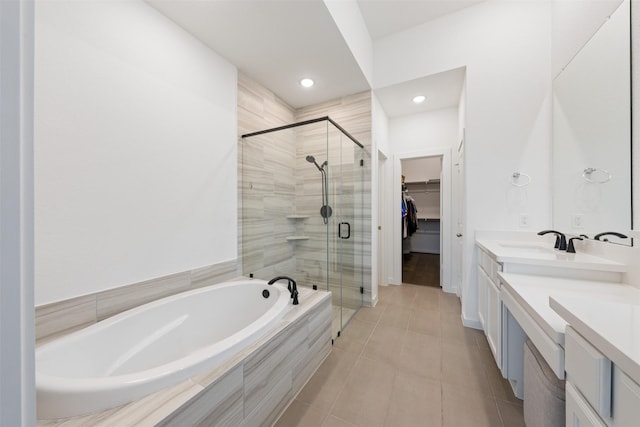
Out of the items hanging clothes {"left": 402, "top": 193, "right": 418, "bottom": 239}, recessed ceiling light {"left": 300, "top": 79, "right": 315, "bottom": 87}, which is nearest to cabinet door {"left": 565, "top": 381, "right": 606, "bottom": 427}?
recessed ceiling light {"left": 300, "top": 79, "right": 315, "bottom": 87}

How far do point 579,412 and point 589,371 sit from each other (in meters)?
0.17

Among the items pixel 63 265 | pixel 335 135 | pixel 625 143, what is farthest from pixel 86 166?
pixel 625 143

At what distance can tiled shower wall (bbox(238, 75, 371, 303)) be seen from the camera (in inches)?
97.8

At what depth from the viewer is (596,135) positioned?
1.63m

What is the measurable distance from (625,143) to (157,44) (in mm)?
3077

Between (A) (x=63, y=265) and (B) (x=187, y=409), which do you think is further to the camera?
(A) (x=63, y=265)

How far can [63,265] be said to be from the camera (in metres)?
1.29

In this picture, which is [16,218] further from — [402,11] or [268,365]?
[402,11]

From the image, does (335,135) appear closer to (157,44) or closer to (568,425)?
(157,44)

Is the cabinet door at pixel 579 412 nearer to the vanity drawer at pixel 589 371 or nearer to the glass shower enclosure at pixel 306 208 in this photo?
the vanity drawer at pixel 589 371

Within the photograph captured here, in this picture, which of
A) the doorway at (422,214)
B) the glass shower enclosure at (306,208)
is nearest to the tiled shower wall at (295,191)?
the glass shower enclosure at (306,208)

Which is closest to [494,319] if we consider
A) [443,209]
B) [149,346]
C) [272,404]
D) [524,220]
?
[524,220]

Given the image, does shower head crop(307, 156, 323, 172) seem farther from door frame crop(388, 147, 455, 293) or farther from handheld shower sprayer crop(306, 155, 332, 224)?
door frame crop(388, 147, 455, 293)

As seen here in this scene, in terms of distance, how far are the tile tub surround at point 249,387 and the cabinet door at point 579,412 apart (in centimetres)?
121
